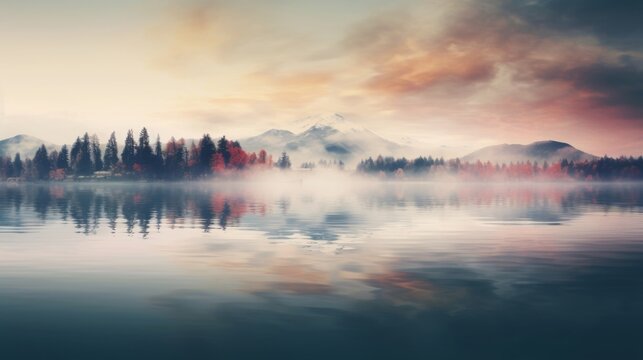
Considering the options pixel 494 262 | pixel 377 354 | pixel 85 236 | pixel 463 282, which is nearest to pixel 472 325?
pixel 377 354

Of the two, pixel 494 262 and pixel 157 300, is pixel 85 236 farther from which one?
pixel 494 262

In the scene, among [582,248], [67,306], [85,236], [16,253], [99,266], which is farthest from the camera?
[85,236]

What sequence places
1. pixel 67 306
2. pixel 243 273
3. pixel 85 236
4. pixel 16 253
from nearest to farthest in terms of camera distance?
pixel 67 306, pixel 243 273, pixel 16 253, pixel 85 236

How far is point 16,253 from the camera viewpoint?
32.7 meters

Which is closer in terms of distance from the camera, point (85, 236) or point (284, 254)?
point (284, 254)

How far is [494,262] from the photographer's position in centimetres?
3047

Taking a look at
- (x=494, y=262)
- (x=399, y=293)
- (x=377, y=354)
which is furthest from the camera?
(x=494, y=262)


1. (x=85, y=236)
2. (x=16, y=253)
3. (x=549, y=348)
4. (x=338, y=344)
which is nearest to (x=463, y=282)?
(x=549, y=348)

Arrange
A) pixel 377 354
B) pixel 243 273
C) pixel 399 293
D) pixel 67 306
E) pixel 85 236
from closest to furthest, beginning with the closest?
1. pixel 377 354
2. pixel 67 306
3. pixel 399 293
4. pixel 243 273
5. pixel 85 236

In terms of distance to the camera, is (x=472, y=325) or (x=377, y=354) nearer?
(x=377, y=354)

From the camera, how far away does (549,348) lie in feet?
52.3

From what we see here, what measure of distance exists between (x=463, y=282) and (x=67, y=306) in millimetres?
15629

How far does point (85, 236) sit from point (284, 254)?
1742 centimetres

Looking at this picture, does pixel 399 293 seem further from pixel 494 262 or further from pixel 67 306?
pixel 67 306
